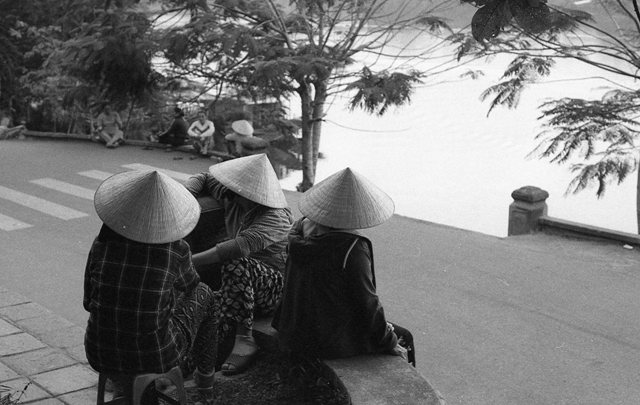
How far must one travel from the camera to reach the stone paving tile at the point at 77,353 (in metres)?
5.10

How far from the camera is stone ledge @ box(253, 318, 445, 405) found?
368 cm

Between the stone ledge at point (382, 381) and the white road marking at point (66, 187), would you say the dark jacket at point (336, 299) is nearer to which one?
the stone ledge at point (382, 381)

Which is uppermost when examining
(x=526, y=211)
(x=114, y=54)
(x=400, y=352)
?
(x=114, y=54)

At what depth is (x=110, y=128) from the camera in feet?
56.1

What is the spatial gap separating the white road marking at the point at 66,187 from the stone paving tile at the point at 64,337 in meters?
6.62

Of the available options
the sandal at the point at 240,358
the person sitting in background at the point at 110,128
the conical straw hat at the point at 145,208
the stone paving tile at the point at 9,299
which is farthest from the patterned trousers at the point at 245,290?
the person sitting in background at the point at 110,128

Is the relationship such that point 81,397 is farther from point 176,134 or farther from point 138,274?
point 176,134

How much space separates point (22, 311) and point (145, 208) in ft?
9.35

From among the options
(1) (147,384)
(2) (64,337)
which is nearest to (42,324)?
(2) (64,337)

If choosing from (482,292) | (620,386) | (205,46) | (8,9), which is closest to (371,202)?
(620,386)

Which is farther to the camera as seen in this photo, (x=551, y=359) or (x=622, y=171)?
(x=622, y=171)

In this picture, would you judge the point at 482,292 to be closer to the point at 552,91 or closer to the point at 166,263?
the point at 166,263

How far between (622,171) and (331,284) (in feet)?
28.2

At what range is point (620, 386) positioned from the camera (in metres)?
5.83
